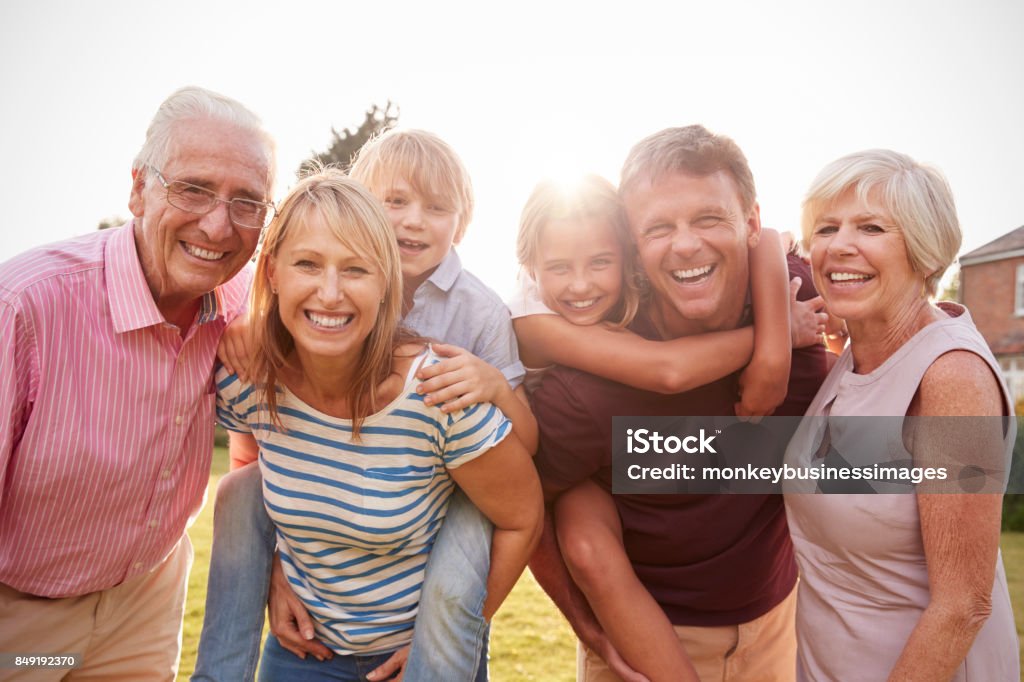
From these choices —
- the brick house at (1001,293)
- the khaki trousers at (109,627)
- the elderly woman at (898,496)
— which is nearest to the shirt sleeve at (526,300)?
the elderly woman at (898,496)

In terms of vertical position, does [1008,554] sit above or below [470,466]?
below

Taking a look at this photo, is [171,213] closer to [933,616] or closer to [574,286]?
[574,286]

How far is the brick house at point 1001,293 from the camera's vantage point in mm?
26734

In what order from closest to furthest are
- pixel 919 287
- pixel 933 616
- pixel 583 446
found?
pixel 933 616 → pixel 919 287 → pixel 583 446

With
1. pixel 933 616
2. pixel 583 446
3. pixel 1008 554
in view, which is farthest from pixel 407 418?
pixel 1008 554

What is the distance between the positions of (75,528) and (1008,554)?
1305 centimetres

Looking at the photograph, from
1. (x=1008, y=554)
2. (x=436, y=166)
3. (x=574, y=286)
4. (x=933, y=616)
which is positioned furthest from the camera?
(x=1008, y=554)

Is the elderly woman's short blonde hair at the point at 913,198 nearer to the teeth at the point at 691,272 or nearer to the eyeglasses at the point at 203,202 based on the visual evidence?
the teeth at the point at 691,272

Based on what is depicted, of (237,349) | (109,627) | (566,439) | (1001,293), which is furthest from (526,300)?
(1001,293)

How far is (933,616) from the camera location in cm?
233

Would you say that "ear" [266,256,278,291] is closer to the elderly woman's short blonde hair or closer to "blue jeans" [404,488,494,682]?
"blue jeans" [404,488,494,682]

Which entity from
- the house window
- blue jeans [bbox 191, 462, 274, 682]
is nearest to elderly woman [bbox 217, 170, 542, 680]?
blue jeans [bbox 191, 462, 274, 682]

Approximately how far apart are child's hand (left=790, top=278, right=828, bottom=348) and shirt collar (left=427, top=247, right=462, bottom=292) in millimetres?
1445

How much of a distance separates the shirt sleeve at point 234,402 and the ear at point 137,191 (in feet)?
2.20
